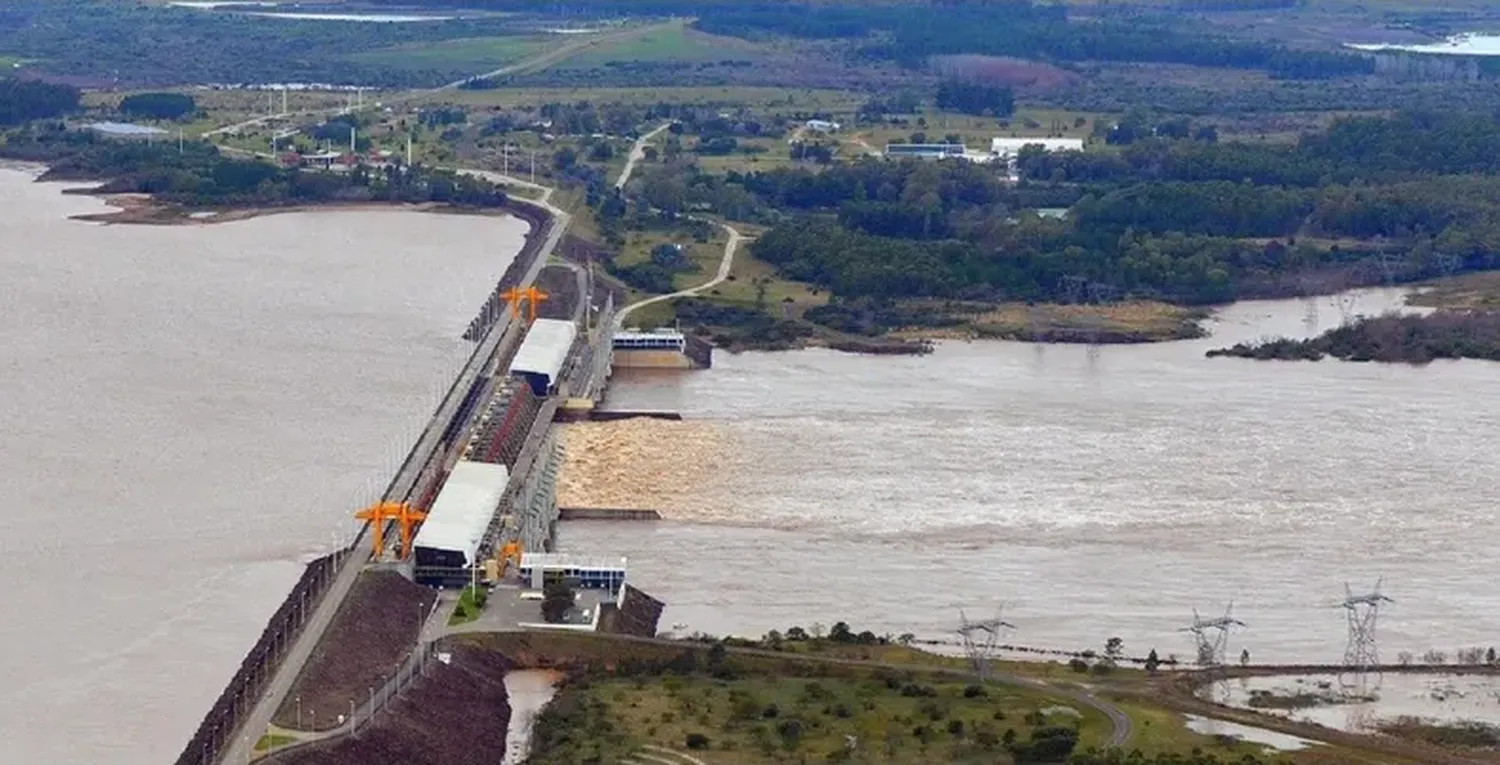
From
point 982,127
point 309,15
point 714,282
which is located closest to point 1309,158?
point 982,127

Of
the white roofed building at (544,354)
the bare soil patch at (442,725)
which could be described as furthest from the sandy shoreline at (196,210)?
the bare soil patch at (442,725)

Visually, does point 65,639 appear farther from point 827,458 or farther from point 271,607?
point 827,458

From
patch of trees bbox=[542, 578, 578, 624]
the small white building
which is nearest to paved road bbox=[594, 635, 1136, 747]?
patch of trees bbox=[542, 578, 578, 624]

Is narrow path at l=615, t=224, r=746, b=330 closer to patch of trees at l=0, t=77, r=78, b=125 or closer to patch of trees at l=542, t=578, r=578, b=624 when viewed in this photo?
patch of trees at l=542, t=578, r=578, b=624

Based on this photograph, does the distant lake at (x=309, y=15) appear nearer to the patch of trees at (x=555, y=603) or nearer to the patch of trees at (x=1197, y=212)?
the patch of trees at (x=1197, y=212)

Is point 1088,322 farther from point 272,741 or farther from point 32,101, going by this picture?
point 32,101

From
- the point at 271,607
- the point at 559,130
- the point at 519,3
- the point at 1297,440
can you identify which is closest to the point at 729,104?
the point at 559,130
